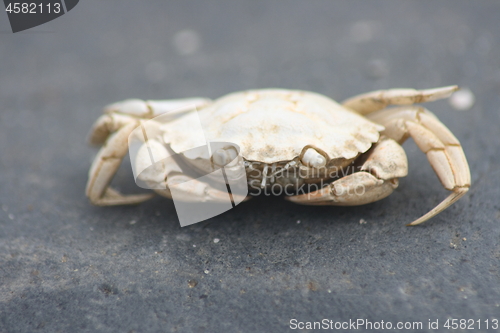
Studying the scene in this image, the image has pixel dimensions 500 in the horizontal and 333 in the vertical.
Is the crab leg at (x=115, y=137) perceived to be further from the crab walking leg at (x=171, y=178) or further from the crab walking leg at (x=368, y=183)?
the crab walking leg at (x=368, y=183)


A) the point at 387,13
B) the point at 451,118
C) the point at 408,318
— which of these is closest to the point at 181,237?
the point at 408,318

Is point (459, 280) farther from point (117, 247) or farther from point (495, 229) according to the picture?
point (117, 247)

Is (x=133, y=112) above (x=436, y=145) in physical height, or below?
below

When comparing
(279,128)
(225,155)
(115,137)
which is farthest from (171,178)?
(279,128)

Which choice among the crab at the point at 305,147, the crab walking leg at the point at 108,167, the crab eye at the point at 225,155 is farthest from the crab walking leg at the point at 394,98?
the crab walking leg at the point at 108,167

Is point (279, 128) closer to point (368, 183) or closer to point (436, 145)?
point (368, 183)

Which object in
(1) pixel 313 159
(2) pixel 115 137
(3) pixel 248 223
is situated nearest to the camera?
(1) pixel 313 159
